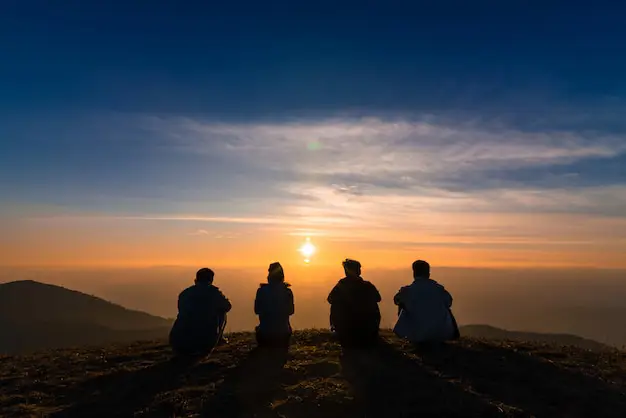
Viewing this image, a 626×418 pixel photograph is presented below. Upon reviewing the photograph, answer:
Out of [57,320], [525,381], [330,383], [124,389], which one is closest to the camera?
[330,383]

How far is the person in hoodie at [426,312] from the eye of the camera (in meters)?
14.8

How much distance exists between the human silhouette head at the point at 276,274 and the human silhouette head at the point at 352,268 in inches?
77.2

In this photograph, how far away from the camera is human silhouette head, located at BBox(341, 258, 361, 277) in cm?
1577

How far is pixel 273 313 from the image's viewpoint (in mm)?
15477

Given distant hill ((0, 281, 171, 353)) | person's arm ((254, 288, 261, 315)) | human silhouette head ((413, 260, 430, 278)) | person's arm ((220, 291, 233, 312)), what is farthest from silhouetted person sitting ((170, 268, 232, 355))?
distant hill ((0, 281, 171, 353))

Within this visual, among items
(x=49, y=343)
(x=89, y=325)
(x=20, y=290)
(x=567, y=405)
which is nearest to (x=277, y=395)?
(x=567, y=405)

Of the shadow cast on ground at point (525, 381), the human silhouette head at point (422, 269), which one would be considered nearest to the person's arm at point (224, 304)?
the shadow cast on ground at point (525, 381)

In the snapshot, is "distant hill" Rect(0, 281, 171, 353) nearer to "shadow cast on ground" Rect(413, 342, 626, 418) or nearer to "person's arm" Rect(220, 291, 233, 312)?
"person's arm" Rect(220, 291, 233, 312)

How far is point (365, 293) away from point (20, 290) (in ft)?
225

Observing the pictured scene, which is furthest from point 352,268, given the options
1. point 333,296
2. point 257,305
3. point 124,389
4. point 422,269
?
point 124,389

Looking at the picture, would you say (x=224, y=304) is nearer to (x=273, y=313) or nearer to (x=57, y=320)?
(x=273, y=313)

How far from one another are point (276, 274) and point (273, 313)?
1.21 m

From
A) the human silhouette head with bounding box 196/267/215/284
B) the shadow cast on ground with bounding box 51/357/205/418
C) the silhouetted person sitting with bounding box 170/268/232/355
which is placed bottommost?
the shadow cast on ground with bounding box 51/357/205/418

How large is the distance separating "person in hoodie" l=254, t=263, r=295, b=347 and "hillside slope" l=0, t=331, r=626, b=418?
0.56 m
